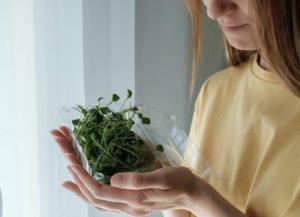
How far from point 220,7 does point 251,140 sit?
215mm

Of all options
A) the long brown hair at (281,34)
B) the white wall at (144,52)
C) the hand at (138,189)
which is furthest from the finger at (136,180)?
the white wall at (144,52)

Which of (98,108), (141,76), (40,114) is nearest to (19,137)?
(40,114)

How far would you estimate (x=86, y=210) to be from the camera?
0.94m

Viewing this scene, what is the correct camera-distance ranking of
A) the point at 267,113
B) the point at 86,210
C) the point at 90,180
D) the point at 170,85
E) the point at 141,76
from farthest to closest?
the point at 170,85
the point at 141,76
the point at 86,210
the point at 267,113
the point at 90,180

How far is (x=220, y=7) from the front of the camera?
684 mm

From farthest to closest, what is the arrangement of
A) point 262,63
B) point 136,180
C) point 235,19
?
1. point 262,63
2. point 235,19
3. point 136,180

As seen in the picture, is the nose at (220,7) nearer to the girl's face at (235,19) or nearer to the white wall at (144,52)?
the girl's face at (235,19)

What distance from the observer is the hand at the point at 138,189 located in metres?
0.61

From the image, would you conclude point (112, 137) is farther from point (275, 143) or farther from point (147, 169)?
point (275, 143)

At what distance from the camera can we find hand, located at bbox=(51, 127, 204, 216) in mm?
607

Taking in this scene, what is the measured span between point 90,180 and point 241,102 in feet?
0.98

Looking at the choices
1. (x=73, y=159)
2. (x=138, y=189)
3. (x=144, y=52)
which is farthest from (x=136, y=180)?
(x=144, y=52)

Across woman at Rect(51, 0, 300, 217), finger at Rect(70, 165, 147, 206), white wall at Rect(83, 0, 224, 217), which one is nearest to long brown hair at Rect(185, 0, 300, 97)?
woman at Rect(51, 0, 300, 217)

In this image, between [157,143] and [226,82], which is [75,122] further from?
[226,82]
